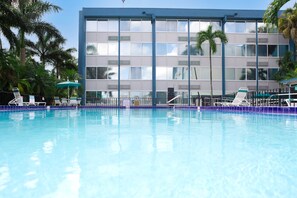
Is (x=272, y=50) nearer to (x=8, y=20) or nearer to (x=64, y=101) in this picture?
(x=64, y=101)

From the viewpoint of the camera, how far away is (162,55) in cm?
2639

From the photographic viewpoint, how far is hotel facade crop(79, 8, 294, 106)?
2605cm

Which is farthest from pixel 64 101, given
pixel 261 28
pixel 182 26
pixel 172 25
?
pixel 261 28

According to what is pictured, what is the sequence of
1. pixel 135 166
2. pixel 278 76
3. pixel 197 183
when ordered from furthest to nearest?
pixel 278 76, pixel 135 166, pixel 197 183

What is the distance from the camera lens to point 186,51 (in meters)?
26.6

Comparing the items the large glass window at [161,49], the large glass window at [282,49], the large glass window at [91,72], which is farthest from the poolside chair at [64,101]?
the large glass window at [282,49]

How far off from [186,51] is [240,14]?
21.4 feet

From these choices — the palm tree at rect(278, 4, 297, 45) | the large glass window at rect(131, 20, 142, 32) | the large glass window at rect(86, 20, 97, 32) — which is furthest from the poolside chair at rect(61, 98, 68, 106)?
the palm tree at rect(278, 4, 297, 45)

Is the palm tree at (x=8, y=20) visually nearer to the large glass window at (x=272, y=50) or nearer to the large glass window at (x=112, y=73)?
the large glass window at (x=112, y=73)

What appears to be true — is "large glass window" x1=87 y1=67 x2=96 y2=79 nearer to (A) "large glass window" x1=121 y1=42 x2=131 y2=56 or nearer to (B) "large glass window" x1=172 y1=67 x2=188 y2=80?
(A) "large glass window" x1=121 y1=42 x2=131 y2=56

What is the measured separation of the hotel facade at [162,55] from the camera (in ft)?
85.5

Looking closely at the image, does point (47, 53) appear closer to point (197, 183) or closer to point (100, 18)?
point (100, 18)

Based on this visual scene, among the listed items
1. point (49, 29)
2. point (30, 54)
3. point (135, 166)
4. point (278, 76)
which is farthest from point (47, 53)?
point (135, 166)

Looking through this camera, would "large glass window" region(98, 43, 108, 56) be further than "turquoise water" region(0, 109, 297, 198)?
Yes
